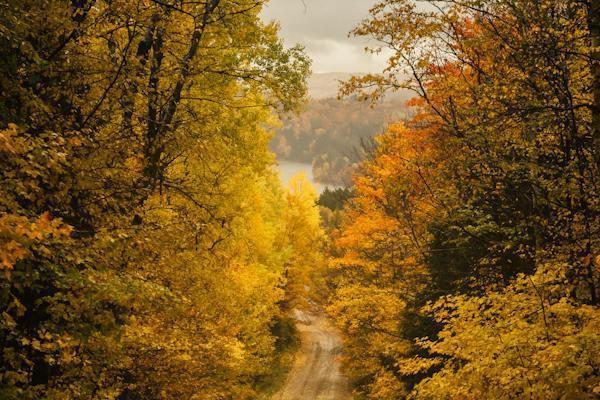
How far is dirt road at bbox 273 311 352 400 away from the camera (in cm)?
2774

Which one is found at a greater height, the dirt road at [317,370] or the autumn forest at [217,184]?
the autumn forest at [217,184]

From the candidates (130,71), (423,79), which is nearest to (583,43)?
(423,79)

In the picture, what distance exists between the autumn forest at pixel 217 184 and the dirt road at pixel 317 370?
33.2 ft

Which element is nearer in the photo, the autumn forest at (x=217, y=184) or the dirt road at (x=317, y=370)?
the autumn forest at (x=217, y=184)

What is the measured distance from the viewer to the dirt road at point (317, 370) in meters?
27.7

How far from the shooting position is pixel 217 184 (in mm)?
11594

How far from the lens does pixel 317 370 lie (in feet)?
108

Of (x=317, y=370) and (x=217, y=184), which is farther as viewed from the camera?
(x=317, y=370)

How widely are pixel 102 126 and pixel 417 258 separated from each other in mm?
13857

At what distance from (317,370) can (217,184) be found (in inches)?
986

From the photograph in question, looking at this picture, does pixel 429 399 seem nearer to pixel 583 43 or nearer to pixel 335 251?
pixel 583 43

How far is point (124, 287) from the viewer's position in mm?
6039

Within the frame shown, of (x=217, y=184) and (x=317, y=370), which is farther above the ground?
(x=217, y=184)

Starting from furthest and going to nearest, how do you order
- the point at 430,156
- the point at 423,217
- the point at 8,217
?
1. the point at 423,217
2. the point at 430,156
3. the point at 8,217
